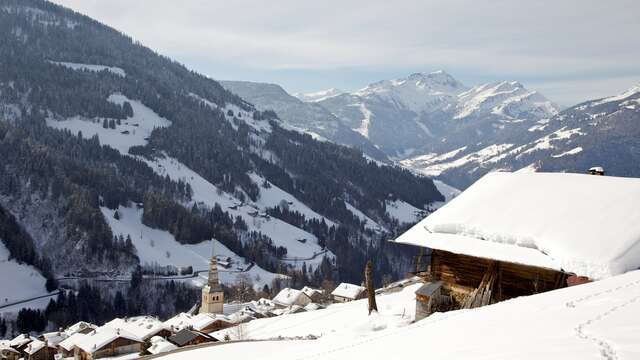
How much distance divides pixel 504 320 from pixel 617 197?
14.9 meters

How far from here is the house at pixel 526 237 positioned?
2441 cm

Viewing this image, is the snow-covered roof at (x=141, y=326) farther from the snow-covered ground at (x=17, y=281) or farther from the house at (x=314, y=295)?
the snow-covered ground at (x=17, y=281)

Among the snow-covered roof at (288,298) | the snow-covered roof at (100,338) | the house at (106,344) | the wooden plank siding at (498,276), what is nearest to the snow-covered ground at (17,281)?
the snow-covered roof at (288,298)

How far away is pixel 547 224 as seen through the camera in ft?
88.2

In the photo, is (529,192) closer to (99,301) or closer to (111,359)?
(111,359)

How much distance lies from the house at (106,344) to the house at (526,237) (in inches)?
2003

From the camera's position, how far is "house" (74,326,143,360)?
68.4 m

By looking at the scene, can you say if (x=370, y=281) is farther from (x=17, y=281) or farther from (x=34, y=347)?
(x=17, y=281)

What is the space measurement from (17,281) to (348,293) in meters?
85.3

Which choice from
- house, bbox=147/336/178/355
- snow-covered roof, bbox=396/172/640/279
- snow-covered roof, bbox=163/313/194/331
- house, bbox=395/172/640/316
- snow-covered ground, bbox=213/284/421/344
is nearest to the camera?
snow-covered roof, bbox=396/172/640/279

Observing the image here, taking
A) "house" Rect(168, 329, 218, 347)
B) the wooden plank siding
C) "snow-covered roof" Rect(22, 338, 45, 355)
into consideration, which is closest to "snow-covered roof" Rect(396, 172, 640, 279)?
the wooden plank siding

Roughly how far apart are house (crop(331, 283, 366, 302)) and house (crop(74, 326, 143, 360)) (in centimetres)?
5172

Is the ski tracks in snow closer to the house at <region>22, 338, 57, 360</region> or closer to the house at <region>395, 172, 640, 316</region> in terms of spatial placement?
the house at <region>395, 172, 640, 316</region>

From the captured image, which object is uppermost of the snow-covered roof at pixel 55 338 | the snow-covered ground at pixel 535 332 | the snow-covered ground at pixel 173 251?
the snow-covered ground at pixel 535 332
